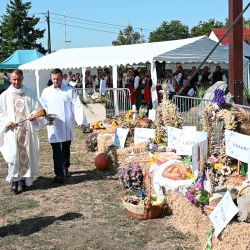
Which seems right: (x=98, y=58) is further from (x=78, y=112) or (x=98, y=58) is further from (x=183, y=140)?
(x=183, y=140)

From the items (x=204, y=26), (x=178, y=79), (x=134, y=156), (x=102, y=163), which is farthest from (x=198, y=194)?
(x=204, y=26)

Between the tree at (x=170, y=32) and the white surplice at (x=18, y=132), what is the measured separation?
9694 cm

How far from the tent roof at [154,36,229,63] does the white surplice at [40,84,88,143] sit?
8593 mm

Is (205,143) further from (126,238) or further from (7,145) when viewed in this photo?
(7,145)

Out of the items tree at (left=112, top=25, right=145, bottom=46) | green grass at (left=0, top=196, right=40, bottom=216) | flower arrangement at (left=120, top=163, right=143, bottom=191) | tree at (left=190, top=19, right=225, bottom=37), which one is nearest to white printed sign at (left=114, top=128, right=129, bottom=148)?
flower arrangement at (left=120, top=163, right=143, bottom=191)

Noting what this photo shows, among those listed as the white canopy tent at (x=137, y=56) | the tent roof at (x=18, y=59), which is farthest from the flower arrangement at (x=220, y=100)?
the tent roof at (x=18, y=59)

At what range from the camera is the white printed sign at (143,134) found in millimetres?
8518

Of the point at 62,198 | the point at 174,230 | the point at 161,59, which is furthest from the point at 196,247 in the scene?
the point at 161,59

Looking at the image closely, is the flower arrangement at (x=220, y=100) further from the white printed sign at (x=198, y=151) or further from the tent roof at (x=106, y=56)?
the tent roof at (x=106, y=56)

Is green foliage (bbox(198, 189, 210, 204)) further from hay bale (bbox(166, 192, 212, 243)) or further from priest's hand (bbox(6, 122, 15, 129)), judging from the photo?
priest's hand (bbox(6, 122, 15, 129))

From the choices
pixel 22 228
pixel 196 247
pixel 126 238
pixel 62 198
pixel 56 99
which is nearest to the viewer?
pixel 196 247

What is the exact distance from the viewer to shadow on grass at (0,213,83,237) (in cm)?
556

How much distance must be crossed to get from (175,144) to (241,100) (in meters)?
1.21

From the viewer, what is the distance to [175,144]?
736cm
